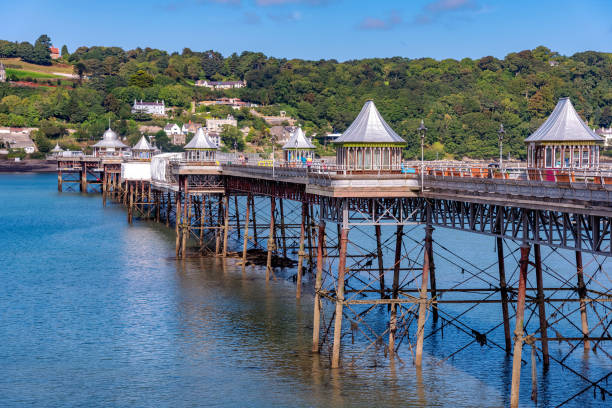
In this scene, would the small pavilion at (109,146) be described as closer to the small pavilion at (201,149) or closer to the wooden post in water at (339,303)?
the small pavilion at (201,149)

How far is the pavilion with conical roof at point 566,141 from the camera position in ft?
129

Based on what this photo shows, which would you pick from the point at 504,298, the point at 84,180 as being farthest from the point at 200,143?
the point at 84,180

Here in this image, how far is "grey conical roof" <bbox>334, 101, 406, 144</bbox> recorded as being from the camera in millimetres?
43031

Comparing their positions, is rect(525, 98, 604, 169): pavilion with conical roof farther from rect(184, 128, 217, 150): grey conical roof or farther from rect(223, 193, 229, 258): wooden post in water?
rect(184, 128, 217, 150): grey conical roof

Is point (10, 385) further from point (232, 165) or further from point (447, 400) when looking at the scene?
point (232, 165)

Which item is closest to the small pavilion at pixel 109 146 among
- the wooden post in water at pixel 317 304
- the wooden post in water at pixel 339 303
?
the wooden post in water at pixel 317 304

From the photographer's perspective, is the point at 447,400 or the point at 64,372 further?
the point at 64,372

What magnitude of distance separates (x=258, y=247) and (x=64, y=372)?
40.4m

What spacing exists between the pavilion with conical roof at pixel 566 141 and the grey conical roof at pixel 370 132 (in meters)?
6.99

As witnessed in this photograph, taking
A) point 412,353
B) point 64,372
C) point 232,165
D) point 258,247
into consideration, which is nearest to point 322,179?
point 412,353

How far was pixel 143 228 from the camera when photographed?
3799 inches

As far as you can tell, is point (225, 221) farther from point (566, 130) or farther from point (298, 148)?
point (566, 130)

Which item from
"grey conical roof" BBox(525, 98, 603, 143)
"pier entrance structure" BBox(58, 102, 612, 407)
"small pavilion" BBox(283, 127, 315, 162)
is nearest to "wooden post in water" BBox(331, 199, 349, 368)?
"pier entrance structure" BBox(58, 102, 612, 407)

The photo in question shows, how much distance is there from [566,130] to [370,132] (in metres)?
9.66
